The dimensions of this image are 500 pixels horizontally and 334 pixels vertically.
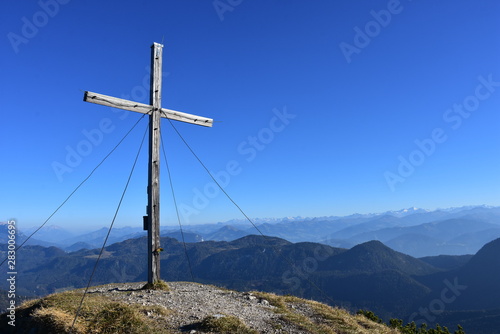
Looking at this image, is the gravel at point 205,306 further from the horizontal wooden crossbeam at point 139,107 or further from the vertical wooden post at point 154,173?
the horizontal wooden crossbeam at point 139,107

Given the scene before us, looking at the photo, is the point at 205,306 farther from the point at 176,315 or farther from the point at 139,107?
the point at 139,107

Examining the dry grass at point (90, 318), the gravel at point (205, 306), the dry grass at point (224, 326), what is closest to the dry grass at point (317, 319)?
the gravel at point (205, 306)

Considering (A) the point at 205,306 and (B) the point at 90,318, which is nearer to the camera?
(B) the point at 90,318

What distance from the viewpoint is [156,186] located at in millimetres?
16547

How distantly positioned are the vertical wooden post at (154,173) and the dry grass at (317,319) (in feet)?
19.6

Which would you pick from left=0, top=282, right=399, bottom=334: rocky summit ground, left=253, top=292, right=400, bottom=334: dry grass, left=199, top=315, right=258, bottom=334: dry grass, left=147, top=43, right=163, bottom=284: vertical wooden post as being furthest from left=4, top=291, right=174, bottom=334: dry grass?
left=253, top=292, right=400, bottom=334: dry grass

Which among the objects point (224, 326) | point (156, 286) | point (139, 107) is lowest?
point (224, 326)

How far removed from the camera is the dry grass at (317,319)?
12.2m

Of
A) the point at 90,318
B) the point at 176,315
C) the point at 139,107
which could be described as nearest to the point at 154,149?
the point at 139,107

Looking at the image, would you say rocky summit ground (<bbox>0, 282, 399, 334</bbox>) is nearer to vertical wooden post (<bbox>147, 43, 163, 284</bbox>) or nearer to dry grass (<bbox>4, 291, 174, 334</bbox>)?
dry grass (<bbox>4, 291, 174, 334</bbox>)

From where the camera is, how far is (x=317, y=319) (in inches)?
541

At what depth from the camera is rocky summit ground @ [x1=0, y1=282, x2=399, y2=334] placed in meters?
10.4

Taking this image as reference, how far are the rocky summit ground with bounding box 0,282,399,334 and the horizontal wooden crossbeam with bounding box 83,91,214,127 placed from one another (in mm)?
8860

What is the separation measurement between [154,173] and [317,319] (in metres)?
10.6
